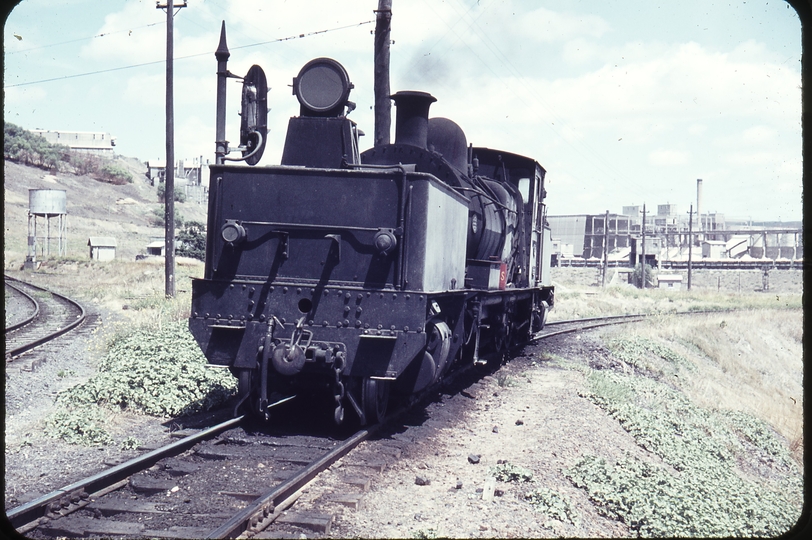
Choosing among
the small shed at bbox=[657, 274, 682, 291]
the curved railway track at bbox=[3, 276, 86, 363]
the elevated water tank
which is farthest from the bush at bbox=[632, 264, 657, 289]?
the curved railway track at bbox=[3, 276, 86, 363]

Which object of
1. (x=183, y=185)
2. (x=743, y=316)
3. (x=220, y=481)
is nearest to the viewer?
(x=220, y=481)

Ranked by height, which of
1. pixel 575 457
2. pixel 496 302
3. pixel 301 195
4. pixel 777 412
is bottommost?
pixel 777 412

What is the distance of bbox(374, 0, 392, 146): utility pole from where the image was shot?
14109mm

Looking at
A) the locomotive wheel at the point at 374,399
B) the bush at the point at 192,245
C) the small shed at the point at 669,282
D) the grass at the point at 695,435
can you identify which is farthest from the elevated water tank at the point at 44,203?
the small shed at the point at 669,282

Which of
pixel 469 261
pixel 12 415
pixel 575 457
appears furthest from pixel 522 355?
pixel 12 415

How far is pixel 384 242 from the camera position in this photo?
21.9 feet

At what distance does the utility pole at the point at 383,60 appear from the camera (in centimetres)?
1411

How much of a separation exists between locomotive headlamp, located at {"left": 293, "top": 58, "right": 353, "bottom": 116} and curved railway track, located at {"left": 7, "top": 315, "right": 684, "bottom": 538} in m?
3.43

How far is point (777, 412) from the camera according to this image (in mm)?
14297

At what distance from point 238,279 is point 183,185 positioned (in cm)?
9492

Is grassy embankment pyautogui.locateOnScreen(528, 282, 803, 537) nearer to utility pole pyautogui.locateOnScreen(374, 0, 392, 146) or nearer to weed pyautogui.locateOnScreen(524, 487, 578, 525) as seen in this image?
weed pyautogui.locateOnScreen(524, 487, 578, 525)

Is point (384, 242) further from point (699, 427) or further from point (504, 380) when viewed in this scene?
point (699, 427)

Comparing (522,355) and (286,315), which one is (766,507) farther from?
(522,355)

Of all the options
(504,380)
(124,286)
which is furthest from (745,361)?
(124,286)
